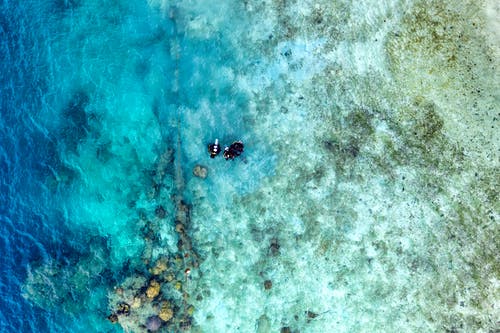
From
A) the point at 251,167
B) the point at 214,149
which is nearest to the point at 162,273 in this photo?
the point at 214,149

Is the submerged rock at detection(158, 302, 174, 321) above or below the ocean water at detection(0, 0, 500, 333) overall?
below

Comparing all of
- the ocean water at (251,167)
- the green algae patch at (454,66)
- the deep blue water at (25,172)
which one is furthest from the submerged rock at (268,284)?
the green algae patch at (454,66)

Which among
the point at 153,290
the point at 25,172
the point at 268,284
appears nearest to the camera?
the point at 268,284

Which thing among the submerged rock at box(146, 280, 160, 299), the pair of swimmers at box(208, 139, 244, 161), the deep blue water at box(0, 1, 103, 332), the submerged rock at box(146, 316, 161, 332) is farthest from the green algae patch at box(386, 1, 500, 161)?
the deep blue water at box(0, 1, 103, 332)

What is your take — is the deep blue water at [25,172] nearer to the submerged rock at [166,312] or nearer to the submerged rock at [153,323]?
the submerged rock at [153,323]

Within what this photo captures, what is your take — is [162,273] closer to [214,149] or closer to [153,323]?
[153,323]

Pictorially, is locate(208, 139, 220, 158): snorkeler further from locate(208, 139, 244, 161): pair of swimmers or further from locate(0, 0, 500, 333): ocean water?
locate(0, 0, 500, 333): ocean water

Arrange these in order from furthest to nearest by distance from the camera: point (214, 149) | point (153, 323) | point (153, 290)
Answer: point (153, 323) < point (153, 290) < point (214, 149)
